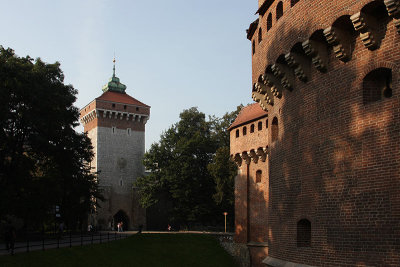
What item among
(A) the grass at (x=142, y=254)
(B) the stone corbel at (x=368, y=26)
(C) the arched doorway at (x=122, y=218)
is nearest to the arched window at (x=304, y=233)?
(B) the stone corbel at (x=368, y=26)

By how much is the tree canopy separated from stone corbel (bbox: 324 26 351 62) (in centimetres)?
3721

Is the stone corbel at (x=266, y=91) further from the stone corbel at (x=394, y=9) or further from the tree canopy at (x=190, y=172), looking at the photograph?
the tree canopy at (x=190, y=172)

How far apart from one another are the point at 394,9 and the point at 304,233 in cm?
614

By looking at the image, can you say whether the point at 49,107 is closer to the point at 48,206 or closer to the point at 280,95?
the point at 48,206

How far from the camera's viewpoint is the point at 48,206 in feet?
108

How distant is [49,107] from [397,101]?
1024 inches

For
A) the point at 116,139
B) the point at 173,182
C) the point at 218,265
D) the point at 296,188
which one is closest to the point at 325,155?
the point at 296,188

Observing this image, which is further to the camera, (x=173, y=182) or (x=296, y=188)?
(x=173, y=182)

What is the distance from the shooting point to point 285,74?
14.4m

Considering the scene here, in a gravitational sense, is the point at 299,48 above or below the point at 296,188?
above

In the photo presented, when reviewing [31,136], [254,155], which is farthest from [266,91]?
[31,136]

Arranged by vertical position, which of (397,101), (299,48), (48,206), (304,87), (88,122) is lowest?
(48,206)

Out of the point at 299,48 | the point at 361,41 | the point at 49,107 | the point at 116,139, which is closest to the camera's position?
the point at 361,41

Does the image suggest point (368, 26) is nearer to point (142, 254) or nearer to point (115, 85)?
point (142, 254)
